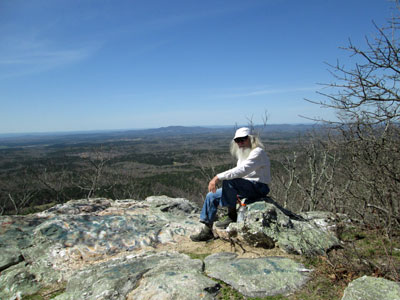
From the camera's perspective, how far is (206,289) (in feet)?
10.1

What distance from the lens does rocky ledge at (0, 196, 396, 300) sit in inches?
127

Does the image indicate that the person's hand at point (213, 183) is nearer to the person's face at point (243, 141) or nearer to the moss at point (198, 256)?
the person's face at point (243, 141)

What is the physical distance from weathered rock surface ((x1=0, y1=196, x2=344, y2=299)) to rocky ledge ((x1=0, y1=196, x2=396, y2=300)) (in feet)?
0.04

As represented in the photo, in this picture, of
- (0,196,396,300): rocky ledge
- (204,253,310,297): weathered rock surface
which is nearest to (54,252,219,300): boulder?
(0,196,396,300): rocky ledge

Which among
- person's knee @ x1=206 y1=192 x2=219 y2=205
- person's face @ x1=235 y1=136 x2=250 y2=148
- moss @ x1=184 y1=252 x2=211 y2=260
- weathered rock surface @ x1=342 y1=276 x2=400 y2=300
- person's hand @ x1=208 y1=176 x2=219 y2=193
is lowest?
moss @ x1=184 y1=252 x2=211 y2=260

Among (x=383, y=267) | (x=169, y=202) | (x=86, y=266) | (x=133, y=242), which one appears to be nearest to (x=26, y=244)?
(x=86, y=266)

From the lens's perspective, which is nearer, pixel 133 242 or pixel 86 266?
pixel 86 266

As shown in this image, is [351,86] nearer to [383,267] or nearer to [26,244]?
[383,267]

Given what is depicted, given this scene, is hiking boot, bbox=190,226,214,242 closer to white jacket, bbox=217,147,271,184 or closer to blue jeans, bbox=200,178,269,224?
blue jeans, bbox=200,178,269,224

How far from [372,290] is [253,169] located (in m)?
2.28

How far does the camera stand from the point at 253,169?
4398mm

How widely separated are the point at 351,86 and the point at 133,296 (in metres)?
4.16

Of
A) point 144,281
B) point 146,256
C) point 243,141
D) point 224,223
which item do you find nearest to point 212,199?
point 224,223

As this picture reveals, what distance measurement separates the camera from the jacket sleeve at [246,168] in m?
4.31
